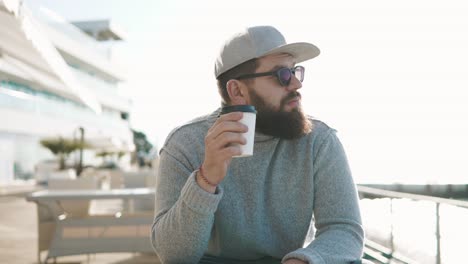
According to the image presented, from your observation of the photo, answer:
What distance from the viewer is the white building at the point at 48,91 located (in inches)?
276

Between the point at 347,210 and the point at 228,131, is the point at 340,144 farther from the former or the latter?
the point at 228,131

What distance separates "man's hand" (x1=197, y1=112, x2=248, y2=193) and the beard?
1.23ft

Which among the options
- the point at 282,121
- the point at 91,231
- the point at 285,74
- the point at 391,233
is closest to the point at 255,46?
the point at 285,74

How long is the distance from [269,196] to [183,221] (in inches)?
14.4

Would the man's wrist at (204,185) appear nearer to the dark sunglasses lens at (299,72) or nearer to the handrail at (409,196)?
the dark sunglasses lens at (299,72)

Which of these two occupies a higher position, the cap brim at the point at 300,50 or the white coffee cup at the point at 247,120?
the cap brim at the point at 300,50

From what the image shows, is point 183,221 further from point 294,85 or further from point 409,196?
point 409,196

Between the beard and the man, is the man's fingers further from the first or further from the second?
the beard

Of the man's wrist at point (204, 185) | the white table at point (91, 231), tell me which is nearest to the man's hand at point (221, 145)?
the man's wrist at point (204, 185)

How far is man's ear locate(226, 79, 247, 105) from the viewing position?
210 centimetres

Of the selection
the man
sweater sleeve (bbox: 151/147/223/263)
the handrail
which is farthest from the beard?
the handrail

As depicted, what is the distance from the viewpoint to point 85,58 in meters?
47.1

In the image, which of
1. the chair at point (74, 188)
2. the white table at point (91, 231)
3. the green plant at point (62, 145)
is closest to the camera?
the white table at point (91, 231)

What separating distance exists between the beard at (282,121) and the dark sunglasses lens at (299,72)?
59mm
